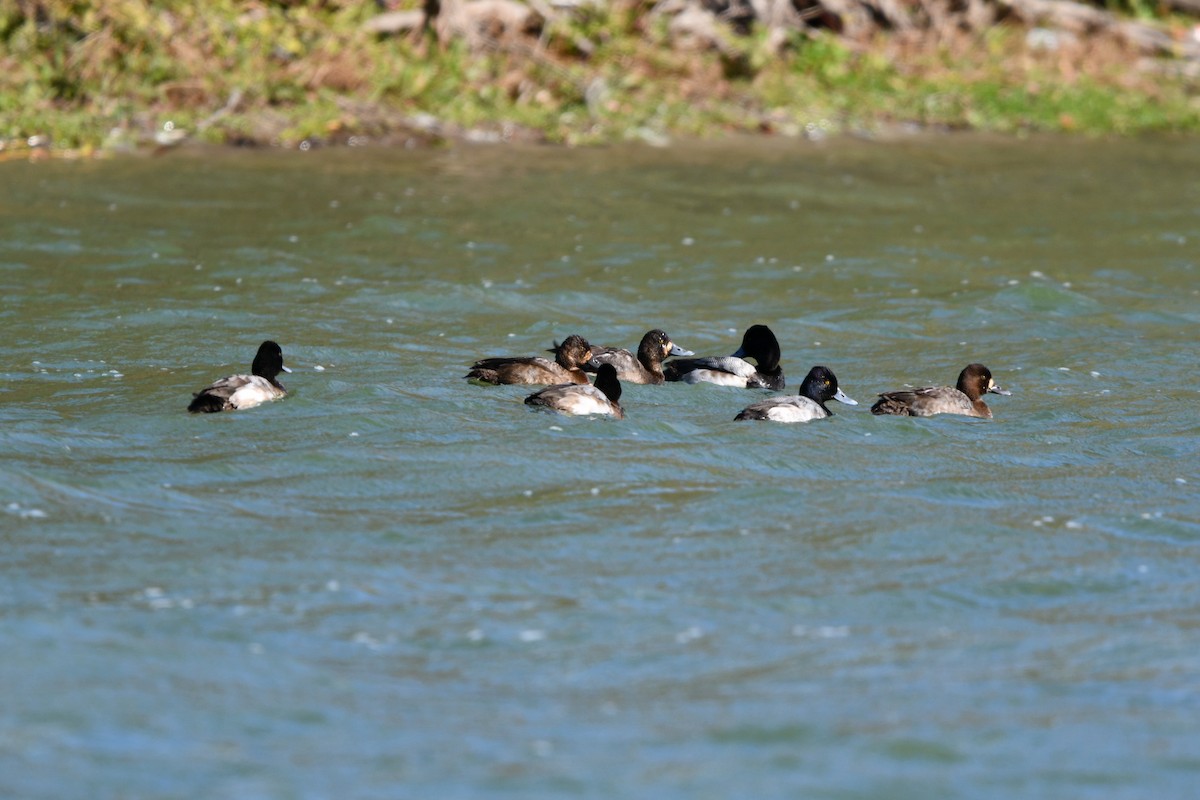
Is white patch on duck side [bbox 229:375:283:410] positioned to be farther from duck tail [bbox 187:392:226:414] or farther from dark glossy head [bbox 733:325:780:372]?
dark glossy head [bbox 733:325:780:372]

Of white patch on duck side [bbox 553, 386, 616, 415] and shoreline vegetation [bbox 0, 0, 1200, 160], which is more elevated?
shoreline vegetation [bbox 0, 0, 1200, 160]

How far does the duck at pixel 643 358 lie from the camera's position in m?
12.8

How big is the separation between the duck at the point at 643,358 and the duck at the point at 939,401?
179 centimetres

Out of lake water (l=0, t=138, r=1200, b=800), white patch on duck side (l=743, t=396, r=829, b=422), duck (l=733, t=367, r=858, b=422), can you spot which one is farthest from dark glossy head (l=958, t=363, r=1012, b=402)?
white patch on duck side (l=743, t=396, r=829, b=422)

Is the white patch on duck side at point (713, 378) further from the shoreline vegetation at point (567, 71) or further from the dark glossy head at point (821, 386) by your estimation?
the shoreline vegetation at point (567, 71)

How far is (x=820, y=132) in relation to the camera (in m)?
26.2

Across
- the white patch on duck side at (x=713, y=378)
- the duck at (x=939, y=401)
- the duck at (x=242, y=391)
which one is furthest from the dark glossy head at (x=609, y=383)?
the duck at (x=242, y=391)

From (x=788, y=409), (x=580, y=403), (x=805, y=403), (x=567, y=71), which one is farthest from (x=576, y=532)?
(x=567, y=71)

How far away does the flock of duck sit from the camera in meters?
11.3

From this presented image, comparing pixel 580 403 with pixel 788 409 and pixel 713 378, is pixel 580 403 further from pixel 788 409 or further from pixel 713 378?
pixel 713 378

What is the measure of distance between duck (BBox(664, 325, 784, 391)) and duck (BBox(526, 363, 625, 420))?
142cm

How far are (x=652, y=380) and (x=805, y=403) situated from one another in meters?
1.66

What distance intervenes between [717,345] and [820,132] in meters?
12.3

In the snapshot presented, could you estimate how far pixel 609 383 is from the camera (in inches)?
460
